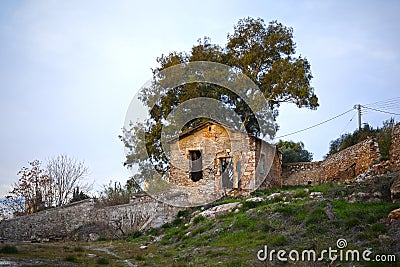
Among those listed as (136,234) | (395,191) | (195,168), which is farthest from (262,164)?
(395,191)

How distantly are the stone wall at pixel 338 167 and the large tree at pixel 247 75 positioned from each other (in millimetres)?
3275

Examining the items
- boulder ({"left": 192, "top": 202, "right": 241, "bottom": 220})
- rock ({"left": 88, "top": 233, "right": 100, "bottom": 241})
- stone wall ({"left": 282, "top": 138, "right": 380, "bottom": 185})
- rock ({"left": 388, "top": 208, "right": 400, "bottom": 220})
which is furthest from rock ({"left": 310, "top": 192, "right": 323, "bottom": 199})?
rock ({"left": 88, "top": 233, "right": 100, "bottom": 241})

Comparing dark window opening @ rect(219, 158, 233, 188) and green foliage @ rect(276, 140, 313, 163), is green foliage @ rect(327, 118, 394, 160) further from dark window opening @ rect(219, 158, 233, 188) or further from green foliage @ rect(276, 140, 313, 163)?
Result: dark window opening @ rect(219, 158, 233, 188)

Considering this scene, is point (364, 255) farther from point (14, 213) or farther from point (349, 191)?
point (14, 213)

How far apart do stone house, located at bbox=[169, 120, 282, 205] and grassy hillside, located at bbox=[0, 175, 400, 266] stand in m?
5.89

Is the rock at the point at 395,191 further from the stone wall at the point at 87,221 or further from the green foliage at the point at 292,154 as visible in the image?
the green foliage at the point at 292,154

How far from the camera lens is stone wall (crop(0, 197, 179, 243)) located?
57.2ft

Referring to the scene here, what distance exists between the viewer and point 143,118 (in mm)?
24078

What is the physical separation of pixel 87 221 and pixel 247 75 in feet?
39.0

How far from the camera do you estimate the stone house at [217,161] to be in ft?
61.5

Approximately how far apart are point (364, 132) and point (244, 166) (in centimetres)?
708

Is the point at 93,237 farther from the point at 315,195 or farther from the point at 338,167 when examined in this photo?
the point at 338,167

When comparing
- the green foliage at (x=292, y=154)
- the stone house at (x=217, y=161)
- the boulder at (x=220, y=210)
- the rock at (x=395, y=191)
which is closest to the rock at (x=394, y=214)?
the rock at (x=395, y=191)

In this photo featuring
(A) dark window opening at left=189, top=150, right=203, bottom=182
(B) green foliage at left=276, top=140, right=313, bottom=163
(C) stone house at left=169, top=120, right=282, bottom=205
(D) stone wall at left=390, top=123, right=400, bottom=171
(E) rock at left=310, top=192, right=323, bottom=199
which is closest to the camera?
(E) rock at left=310, top=192, right=323, bottom=199
